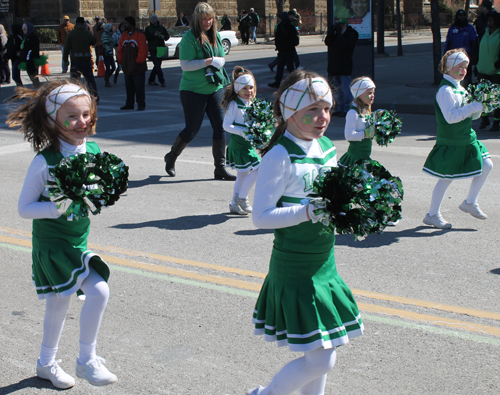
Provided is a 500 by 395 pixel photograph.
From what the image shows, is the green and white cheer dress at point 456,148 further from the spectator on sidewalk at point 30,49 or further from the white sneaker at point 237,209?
the spectator on sidewalk at point 30,49

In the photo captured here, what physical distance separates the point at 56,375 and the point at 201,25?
5524mm

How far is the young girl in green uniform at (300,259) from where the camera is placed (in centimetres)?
280

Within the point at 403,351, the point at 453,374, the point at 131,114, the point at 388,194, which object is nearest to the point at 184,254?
the point at 403,351

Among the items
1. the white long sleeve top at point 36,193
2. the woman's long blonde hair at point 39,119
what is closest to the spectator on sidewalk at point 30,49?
the woman's long blonde hair at point 39,119

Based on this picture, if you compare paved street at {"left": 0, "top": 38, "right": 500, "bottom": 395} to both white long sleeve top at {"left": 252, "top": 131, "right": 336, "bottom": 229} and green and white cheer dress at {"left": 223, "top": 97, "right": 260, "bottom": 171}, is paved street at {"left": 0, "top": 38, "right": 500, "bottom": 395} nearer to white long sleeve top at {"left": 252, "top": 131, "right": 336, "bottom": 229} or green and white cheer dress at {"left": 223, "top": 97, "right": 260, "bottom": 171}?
green and white cheer dress at {"left": 223, "top": 97, "right": 260, "bottom": 171}

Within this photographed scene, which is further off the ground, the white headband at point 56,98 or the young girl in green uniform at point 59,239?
the white headband at point 56,98

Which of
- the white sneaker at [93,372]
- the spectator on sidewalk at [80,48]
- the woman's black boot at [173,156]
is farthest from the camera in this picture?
the spectator on sidewalk at [80,48]

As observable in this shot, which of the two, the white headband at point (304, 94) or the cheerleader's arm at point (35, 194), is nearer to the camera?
the white headband at point (304, 94)

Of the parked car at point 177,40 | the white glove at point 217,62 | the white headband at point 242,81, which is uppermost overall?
the parked car at point 177,40

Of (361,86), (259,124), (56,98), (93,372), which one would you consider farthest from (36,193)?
(361,86)

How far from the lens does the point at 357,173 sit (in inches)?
106

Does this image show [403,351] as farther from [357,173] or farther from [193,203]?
[193,203]

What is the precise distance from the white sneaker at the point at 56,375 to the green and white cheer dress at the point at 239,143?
11.6 feet

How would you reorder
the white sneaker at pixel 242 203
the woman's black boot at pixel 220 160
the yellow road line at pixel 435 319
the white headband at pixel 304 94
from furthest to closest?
the woman's black boot at pixel 220 160 < the white sneaker at pixel 242 203 < the yellow road line at pixel 435 319 < the white headband at pixel 304 94
